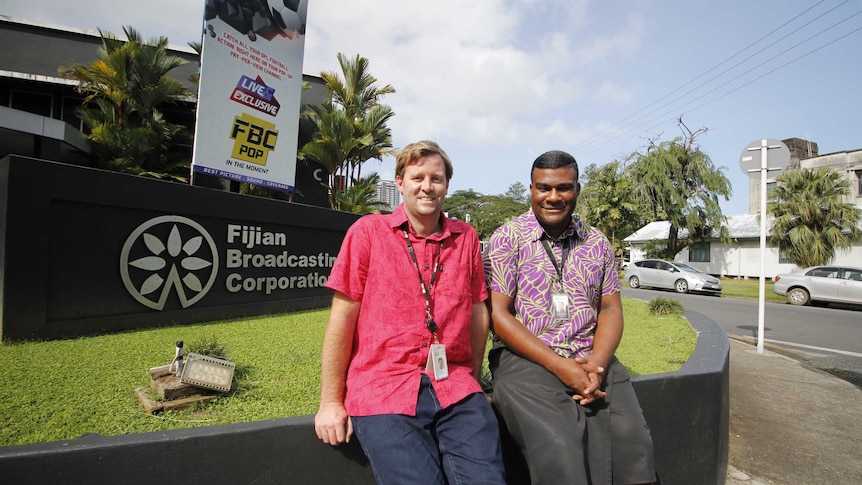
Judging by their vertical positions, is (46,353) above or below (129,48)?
below

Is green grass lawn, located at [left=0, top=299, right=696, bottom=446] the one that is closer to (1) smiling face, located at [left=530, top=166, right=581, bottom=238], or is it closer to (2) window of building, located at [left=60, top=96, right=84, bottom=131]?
(1) smiling face, located at [left=530, top=166, right=581, bottom=238]

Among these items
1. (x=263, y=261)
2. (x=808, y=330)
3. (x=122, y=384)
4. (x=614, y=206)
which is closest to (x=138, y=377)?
(x=122, y=384)

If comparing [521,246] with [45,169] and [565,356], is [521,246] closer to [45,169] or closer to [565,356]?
[565,356]

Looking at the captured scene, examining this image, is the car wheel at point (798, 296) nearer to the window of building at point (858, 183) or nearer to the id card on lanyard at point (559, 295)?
the id card on lanyard at point (559, 295)

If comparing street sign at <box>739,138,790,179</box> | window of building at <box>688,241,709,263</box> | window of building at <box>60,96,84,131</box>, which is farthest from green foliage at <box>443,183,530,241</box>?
street sign at <box>739,138,790,179</box>

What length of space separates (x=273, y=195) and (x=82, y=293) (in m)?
9.59

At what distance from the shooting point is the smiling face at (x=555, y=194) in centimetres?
227

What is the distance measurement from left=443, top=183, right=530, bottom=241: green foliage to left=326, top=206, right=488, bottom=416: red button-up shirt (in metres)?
49.5

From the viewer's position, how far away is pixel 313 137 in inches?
584

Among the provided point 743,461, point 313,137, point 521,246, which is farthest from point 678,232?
point 521,246

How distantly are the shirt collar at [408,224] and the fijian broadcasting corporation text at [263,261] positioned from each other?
4.05m

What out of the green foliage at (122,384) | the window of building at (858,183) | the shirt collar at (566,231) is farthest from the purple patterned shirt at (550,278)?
the window of building at (858,183)

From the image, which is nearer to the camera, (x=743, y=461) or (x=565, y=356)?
(x=565, y=356)

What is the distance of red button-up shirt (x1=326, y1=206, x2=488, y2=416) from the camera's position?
1.72 metres
